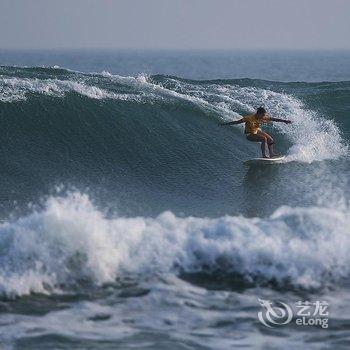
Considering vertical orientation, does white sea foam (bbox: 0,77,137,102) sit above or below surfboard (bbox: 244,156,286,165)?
above

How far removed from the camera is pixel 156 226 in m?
11.8

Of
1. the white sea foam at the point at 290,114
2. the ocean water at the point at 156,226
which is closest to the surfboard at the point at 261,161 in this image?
the ocean water at the point at 156,226

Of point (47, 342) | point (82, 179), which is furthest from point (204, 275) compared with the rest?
point (82, 179)

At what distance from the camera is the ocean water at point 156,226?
30.6 ft

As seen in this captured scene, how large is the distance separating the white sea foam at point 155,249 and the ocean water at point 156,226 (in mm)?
22

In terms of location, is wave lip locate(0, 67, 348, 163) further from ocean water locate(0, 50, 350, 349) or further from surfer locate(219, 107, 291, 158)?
surfer locate(219, 107, 291, 158)

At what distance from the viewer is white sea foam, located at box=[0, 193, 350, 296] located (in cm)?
1060

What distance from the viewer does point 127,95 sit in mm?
21250

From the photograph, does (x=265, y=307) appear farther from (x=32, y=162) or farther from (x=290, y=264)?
(x=32, y=162)

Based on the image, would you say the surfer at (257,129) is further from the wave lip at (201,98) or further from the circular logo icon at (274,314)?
the circular logo icon at (274,314)

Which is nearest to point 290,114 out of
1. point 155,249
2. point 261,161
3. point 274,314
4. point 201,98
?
point 201,98

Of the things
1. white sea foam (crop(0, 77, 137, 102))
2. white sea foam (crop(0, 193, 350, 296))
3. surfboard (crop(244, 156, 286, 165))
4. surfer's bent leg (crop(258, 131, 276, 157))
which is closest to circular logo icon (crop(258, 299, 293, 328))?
white sea foam (crop(0, 193, 350, 296))

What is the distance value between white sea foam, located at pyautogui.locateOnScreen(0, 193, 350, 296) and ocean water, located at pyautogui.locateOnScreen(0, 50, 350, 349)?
2 cm

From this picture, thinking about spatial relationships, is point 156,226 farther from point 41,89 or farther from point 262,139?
point 41,89
